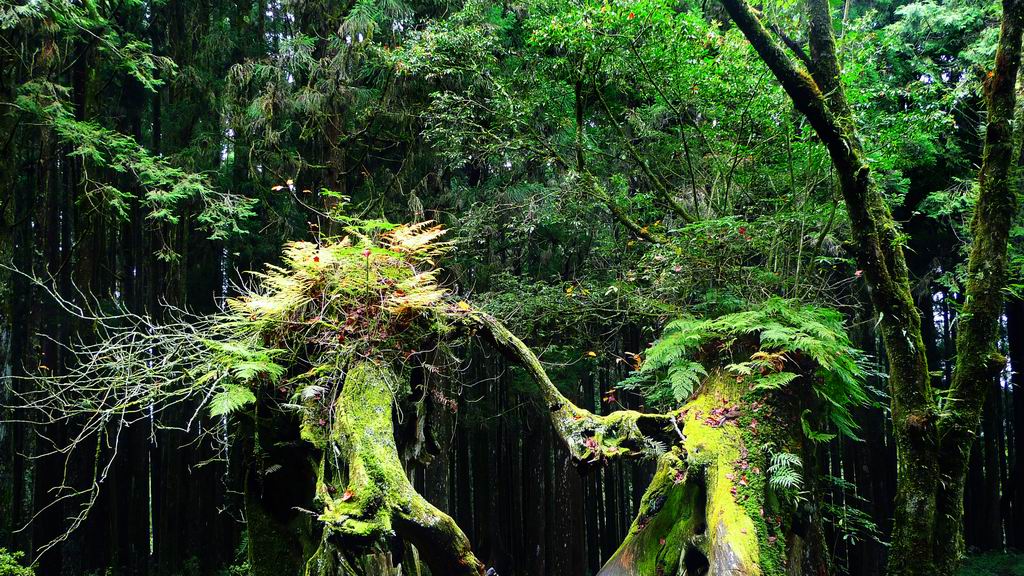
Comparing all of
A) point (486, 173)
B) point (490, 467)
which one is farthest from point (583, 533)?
point (486, 173)

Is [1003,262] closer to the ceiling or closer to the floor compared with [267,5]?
closer to the floor

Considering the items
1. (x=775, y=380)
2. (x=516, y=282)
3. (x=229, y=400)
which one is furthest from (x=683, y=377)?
(x=516, y=282)

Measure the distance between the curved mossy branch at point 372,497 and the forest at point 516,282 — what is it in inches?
0.6

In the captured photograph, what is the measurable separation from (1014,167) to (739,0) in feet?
5.90

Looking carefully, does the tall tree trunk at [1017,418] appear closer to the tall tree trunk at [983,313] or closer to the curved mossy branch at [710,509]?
the tall tree trunk at [983,313]

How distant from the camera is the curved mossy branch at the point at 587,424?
3.51 m

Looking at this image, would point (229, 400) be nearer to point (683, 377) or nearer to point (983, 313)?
point (683, 377)

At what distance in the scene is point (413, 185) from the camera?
9.58 meters

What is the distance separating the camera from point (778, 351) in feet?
13.3

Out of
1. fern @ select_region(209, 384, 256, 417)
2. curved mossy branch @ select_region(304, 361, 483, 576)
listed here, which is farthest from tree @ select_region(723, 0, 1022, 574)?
fern @ select_region(209, 384, 256, 417)

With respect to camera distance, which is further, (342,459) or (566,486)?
(566,486)

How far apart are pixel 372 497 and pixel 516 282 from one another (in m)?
5.53

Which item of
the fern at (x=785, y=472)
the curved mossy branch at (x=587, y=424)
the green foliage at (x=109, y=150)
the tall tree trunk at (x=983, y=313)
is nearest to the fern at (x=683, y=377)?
the curved mossy branch at (x=587, y=424)

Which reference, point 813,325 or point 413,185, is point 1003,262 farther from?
point 413,185
